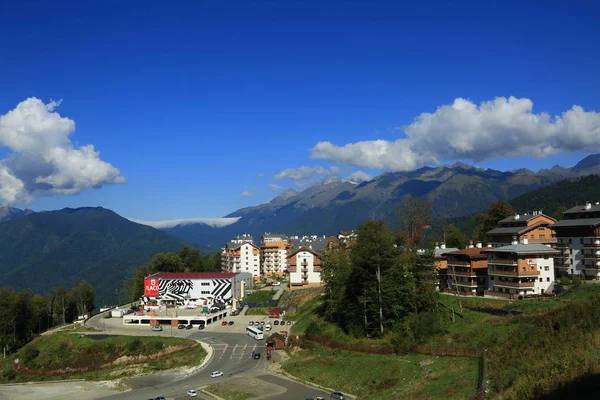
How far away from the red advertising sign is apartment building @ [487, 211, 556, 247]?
230 feet

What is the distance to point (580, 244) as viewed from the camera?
68.6 meters

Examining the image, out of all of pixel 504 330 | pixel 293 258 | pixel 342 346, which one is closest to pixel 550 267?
pixel 504 330

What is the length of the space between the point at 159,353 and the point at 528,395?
59241 millimetres

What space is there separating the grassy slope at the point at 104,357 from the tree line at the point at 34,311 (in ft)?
38.0

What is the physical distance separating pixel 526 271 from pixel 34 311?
3755 inches

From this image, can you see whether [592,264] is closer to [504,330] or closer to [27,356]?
[504,330]

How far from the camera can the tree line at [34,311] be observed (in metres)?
95.2

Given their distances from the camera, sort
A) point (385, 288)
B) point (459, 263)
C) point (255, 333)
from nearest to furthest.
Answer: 1. point (385, 288)
2. point (459, 263)
3. point (255, 333)

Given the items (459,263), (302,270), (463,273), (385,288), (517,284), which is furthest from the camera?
(302,270)

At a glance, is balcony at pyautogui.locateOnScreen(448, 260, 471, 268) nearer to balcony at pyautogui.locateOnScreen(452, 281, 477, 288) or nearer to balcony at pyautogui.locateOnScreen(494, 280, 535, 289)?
balcony at pyautogui.locateOnScreen(452, 281, 477, 288)

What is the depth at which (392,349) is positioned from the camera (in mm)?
51031

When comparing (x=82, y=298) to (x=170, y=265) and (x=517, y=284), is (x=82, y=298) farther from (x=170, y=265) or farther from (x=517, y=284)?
(x=517, y=284)

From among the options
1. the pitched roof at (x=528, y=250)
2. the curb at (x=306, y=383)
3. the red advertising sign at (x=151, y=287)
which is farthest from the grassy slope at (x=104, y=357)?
the pitched roof at (x=528, y=250)

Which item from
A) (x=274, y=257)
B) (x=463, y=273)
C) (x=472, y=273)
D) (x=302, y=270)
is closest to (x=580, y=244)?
(x=472, y=273)
